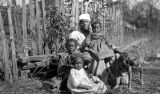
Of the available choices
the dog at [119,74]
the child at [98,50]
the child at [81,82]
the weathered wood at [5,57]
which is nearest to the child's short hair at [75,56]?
the child at [81,82]

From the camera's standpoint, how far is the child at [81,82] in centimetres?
403

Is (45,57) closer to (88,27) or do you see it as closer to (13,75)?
(13,75)

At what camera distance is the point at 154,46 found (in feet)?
32.4

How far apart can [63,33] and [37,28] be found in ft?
2.47

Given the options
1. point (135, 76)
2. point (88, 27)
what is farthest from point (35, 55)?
point (135, 76)

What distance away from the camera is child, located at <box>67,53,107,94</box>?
13.2 feet

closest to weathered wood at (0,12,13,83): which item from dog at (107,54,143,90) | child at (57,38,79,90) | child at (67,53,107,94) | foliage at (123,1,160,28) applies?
child at (57,38,79,90)

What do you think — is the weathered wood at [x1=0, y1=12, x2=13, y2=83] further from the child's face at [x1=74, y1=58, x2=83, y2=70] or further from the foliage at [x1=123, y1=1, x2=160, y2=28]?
the foliage at [x1=123, y1=1, x2=160, y2=28]

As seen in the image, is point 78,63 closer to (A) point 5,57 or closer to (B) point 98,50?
(B) point 98,50

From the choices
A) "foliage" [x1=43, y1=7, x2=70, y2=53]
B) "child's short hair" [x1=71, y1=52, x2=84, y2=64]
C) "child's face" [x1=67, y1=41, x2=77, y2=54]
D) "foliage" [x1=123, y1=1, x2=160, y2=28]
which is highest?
"foliage" [x1=123, y1=1, x2=160, y2=28]

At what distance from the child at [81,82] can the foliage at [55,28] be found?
161 cm

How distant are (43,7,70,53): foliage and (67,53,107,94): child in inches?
63.5

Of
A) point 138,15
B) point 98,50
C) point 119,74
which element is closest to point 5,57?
point 98,50

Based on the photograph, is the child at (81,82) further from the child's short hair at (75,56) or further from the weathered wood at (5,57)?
the weathered wood at (5,57)
